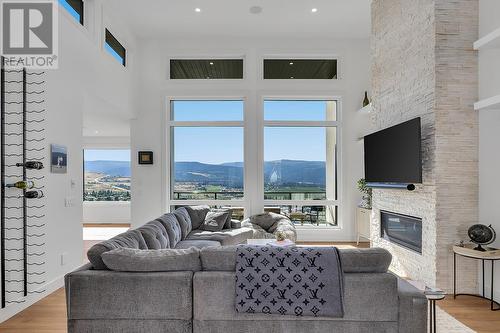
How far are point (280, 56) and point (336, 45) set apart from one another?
1130mm

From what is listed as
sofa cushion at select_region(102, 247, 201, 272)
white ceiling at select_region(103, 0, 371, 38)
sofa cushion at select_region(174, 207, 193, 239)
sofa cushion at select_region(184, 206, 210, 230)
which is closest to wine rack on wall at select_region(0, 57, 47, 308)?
sofa cushion at select_region(102, 247, 201, 272)

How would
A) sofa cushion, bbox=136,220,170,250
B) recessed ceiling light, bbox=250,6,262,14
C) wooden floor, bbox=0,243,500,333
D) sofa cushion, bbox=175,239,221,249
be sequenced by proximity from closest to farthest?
1. wooden floor, bbox=0,243,500,333
2. sofa cushion, bbox=136,220,170,250
3. sofa cushion, bbox=175,239,221,249
4. recessed ceiling light, bbox=250,6,262,14

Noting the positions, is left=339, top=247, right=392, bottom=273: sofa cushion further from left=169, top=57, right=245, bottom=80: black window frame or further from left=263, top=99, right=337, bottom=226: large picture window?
left=169, top=57, right=245, bottom=80: black window frame

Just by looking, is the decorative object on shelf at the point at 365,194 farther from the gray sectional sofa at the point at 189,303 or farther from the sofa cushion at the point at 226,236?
the gray sectional sofa at the point at 189,303

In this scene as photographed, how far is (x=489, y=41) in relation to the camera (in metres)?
3.02

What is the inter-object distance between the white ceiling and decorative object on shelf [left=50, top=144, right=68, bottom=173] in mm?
2557

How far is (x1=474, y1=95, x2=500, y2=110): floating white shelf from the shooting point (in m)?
2.93

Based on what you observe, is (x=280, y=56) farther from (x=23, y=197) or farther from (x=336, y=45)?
(x=23, y=197)

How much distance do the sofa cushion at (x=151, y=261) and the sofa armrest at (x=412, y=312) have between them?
4.39ft

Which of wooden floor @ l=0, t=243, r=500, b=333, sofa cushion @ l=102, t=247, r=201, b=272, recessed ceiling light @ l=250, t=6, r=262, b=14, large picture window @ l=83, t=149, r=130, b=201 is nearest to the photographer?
sofa cushion @ l=102, t=247, r=201, b=272

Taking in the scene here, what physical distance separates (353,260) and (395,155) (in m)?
2.35

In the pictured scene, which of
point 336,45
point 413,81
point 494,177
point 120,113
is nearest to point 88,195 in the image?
point 120,113

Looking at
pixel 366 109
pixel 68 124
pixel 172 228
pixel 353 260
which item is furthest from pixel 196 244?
pixel 366 109

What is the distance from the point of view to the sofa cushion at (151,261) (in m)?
2.06
